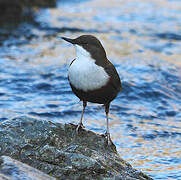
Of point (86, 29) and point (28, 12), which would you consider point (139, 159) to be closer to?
point (86, 29)

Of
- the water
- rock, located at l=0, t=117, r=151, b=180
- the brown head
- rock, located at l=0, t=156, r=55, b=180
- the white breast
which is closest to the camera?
rock, located at l=0, t=156, r=55, b=180

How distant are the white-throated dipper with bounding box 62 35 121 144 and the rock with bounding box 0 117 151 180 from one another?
1.40ft

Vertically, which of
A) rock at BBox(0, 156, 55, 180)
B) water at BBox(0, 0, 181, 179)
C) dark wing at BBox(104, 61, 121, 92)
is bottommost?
water at BBox(0, 0, 181, 179)

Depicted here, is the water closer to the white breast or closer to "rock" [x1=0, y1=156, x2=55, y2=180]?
the white breast

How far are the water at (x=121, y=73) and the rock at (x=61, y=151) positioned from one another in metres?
1.06

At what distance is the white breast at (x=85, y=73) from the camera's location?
Result: 13.9 feet

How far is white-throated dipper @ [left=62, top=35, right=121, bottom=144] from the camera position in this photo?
424cm

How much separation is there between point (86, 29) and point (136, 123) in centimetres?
539

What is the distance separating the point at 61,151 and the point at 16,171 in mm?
655

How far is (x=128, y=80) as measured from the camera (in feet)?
28.5

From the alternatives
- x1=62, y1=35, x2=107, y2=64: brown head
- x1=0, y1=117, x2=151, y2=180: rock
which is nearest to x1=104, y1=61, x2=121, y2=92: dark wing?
x1=62, y1=35, x2=107, y2=64: brown head

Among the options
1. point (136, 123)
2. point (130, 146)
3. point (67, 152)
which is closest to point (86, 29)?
point (136, 123)

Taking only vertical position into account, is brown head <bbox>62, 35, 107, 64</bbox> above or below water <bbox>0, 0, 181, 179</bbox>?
above

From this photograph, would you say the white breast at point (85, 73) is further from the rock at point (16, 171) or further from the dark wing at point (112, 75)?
the rock at point (16, 171)
